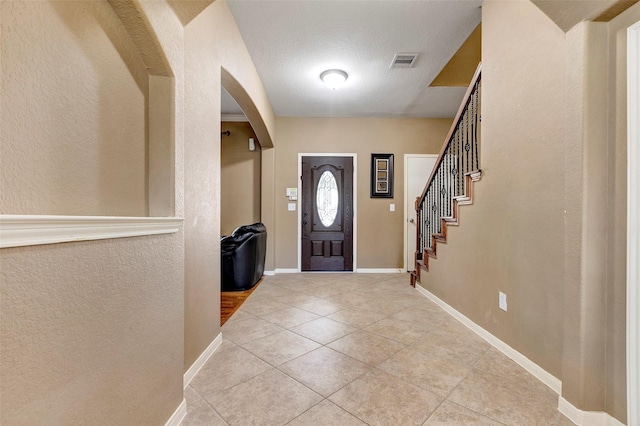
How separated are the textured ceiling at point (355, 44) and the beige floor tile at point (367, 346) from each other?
2.72 m

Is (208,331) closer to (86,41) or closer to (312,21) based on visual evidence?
(86,41)

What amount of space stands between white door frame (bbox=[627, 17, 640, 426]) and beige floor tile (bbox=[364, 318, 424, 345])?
120cm

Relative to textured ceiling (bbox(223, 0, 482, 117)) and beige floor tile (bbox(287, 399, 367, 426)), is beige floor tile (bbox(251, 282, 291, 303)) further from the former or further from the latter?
textured ceiling (bbox(223, 0, 482, 117))

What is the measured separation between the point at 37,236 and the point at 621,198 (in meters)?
2.18

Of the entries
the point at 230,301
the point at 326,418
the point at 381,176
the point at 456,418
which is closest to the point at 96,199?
the point at 326,418

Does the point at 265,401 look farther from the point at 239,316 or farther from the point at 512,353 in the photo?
the point at 512,353

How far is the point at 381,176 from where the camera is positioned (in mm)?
4758

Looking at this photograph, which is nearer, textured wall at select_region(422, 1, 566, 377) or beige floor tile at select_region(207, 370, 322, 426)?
beige floor tile at select_region(207, 370, 322, 426)

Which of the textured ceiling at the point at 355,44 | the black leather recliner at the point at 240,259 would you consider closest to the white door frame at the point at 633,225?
the textured ceiling at the point at 355,44

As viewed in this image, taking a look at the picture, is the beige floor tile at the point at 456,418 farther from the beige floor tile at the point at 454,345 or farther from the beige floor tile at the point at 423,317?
the beige floor tile at the point at 423,317

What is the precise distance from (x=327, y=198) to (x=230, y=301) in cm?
233

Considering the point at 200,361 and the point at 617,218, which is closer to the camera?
the point at 617,218

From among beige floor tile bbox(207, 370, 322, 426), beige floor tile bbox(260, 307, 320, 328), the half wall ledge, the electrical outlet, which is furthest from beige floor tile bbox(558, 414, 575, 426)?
the half wall ledge

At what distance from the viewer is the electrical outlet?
197 centimetres
